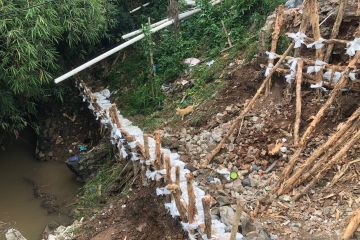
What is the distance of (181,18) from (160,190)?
5.00 meters

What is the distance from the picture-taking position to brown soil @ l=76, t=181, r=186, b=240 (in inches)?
168

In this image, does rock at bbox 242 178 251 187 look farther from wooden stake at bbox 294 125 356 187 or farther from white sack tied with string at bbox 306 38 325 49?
white sack tied with string at bbox 306 38 325 49

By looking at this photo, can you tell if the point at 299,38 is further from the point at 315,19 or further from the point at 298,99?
the point at 298,99

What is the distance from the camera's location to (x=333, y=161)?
3.89m

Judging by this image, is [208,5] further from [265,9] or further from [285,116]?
[285,116]

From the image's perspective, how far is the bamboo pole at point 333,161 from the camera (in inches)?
152

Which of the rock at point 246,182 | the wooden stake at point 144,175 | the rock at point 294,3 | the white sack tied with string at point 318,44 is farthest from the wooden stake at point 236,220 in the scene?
the rock at point 294,3

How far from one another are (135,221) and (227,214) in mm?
1269

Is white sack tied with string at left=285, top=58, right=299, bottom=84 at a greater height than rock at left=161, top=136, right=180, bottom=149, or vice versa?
white sack tied with string at left=285, top=58, right=299, bottom=84

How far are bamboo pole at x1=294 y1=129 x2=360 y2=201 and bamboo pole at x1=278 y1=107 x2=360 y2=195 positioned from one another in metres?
0.10

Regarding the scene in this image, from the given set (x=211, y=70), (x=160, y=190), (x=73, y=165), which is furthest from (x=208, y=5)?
(x=160, y=190)

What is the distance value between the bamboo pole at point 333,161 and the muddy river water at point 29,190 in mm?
3420

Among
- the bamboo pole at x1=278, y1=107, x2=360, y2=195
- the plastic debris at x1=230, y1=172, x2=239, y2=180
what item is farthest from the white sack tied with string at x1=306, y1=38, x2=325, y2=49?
the plastic debris at x1=230, y1=172, x2=239, y2=180

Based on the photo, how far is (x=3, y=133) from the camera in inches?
297
